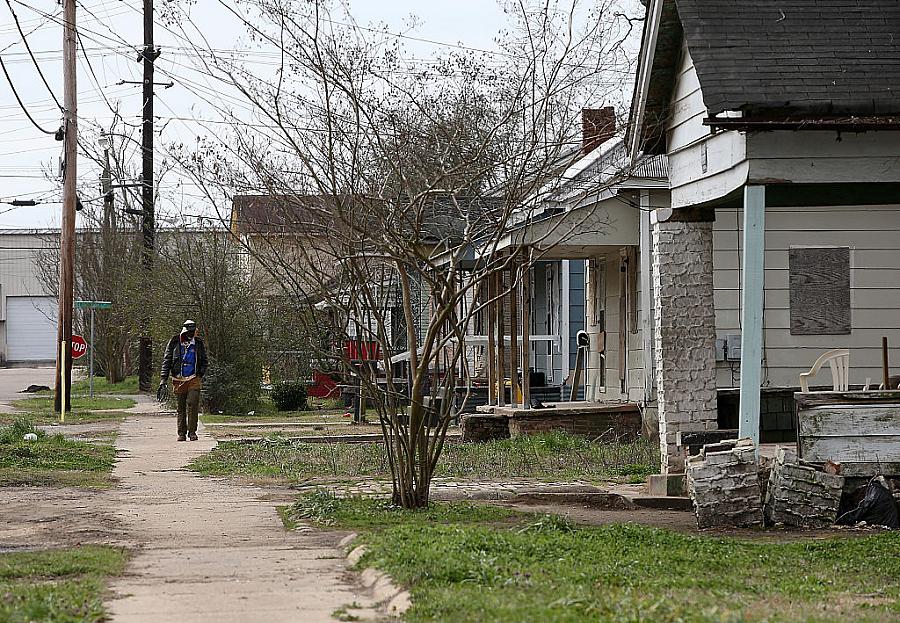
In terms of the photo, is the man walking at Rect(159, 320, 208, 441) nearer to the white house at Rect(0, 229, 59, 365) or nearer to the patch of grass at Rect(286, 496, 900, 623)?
the patch of grass at Rect(286, 496, 900, 623)

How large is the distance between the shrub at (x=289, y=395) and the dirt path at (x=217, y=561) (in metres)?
13.9

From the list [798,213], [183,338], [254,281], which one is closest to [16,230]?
[254,281]

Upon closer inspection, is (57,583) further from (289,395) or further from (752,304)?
(289,395)

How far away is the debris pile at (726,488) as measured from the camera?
1000 cm

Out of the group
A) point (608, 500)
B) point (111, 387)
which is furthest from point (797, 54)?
point (111, 387)

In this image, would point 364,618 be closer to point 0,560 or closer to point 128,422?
point 0,560

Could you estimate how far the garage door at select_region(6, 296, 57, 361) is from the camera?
65.9 meters

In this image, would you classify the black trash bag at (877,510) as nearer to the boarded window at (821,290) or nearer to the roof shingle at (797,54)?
the roof shingle at (797,54)

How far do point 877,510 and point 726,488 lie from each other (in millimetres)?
1434

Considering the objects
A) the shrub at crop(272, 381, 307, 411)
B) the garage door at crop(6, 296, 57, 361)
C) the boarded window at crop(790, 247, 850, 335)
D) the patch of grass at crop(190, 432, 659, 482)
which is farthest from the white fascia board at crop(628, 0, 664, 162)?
the garage door at crop(6, 296, 57, 361)

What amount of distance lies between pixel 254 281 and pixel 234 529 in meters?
18.5

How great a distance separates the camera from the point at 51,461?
589 inches

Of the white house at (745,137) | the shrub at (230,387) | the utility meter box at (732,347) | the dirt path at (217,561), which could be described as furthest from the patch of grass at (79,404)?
the white house at (745,137)

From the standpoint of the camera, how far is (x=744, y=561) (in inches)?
317
